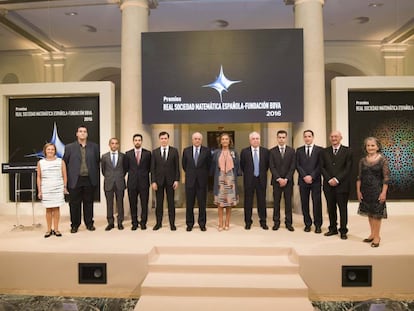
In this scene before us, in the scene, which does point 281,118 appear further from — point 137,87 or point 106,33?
point 106,33

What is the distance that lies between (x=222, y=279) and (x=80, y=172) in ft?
9.32

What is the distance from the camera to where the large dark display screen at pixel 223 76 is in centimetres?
679

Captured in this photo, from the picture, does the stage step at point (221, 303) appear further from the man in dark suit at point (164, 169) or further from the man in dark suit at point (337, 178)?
the man in dark suit at point (164, 169)

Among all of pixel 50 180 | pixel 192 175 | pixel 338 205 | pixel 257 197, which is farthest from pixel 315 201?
pixel 50 180

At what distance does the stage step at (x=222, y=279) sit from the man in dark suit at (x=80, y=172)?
1.71m

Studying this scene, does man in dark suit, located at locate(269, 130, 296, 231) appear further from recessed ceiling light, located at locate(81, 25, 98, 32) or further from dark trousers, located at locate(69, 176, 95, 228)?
recessed ceiling light, located at locate(81, 25, 98, 32)

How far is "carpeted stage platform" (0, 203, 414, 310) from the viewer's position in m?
3.82

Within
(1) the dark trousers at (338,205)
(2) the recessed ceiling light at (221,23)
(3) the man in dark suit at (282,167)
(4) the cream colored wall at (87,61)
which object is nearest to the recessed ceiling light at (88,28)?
(4) the cream colored wall at (87,61)

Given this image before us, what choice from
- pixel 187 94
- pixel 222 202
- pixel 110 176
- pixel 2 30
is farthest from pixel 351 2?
pixel 2 30

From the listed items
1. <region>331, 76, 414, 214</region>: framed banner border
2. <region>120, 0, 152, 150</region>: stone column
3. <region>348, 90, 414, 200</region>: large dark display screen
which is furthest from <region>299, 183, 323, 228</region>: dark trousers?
<region>120, 0, 152, 150</region>: stone column

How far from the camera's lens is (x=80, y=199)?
5.54m

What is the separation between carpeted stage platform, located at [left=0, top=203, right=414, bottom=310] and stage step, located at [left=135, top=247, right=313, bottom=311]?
1 centimetres

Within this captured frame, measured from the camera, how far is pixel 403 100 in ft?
23.3

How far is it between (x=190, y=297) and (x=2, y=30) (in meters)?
9.56
